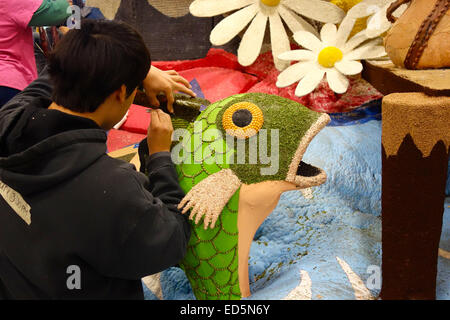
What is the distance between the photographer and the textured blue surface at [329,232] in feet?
2.99

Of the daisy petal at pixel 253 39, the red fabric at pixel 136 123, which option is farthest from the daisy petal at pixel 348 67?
the red fabric at pixel 136 123

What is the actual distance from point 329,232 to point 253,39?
0.70 m

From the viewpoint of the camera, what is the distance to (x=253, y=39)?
138cm

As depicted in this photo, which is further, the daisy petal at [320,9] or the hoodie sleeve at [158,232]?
the daisy petal at [320,9]

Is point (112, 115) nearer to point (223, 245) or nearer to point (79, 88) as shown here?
point (79, 88)

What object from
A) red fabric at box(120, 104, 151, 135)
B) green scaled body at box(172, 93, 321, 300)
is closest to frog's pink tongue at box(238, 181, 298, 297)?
green scaled body at box(172, 93, 321, 300)

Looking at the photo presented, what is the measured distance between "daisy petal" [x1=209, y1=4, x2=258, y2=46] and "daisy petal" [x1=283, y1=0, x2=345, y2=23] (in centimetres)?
12

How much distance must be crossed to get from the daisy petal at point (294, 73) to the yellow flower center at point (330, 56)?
46mm

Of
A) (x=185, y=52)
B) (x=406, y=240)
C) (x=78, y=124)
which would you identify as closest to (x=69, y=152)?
(x=78, y=124)

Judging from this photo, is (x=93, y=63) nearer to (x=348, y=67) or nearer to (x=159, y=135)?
(x=159, y=135)

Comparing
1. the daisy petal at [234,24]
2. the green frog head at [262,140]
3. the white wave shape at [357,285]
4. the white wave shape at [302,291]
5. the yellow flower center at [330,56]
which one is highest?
the daisy petal at [234,24]

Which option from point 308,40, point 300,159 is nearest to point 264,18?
point 308,40

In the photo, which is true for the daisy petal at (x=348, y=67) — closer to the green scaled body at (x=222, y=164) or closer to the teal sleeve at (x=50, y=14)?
the green scaled body at (x=222, y=164)

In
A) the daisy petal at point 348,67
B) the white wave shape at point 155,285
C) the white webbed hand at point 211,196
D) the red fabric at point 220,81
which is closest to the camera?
the white webbed hand at point 211,196
